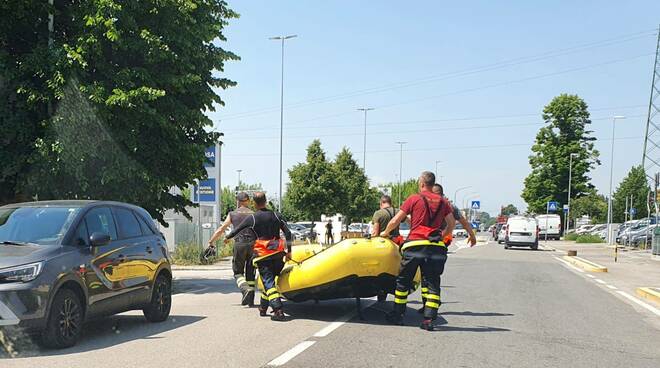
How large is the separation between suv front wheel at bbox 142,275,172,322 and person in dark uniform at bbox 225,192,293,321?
1291mm

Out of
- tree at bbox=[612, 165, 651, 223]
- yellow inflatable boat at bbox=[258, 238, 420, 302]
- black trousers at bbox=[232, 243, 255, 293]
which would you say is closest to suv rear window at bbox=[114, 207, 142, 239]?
black trousers at bbox=[232, 243, 255, 293]

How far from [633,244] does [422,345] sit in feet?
132

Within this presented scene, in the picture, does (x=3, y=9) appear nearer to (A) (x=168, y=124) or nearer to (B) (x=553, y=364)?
(A) (x=168, y=124)

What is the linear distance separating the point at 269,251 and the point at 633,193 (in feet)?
252

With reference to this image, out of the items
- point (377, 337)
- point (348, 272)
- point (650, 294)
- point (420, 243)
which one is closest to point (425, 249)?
point (420, 243)

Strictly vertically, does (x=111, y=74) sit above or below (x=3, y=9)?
below

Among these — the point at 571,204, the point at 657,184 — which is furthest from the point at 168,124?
the point at 571,204

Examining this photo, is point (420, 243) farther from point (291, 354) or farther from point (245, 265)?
point (245, 265)

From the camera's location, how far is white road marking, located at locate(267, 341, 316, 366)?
6.44m

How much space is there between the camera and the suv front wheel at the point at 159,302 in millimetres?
9008

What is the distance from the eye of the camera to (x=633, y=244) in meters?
43.1

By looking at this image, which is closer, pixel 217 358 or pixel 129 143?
pixel 217 358

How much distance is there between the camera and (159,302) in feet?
30.1

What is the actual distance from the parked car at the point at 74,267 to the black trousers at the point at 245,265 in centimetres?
144
